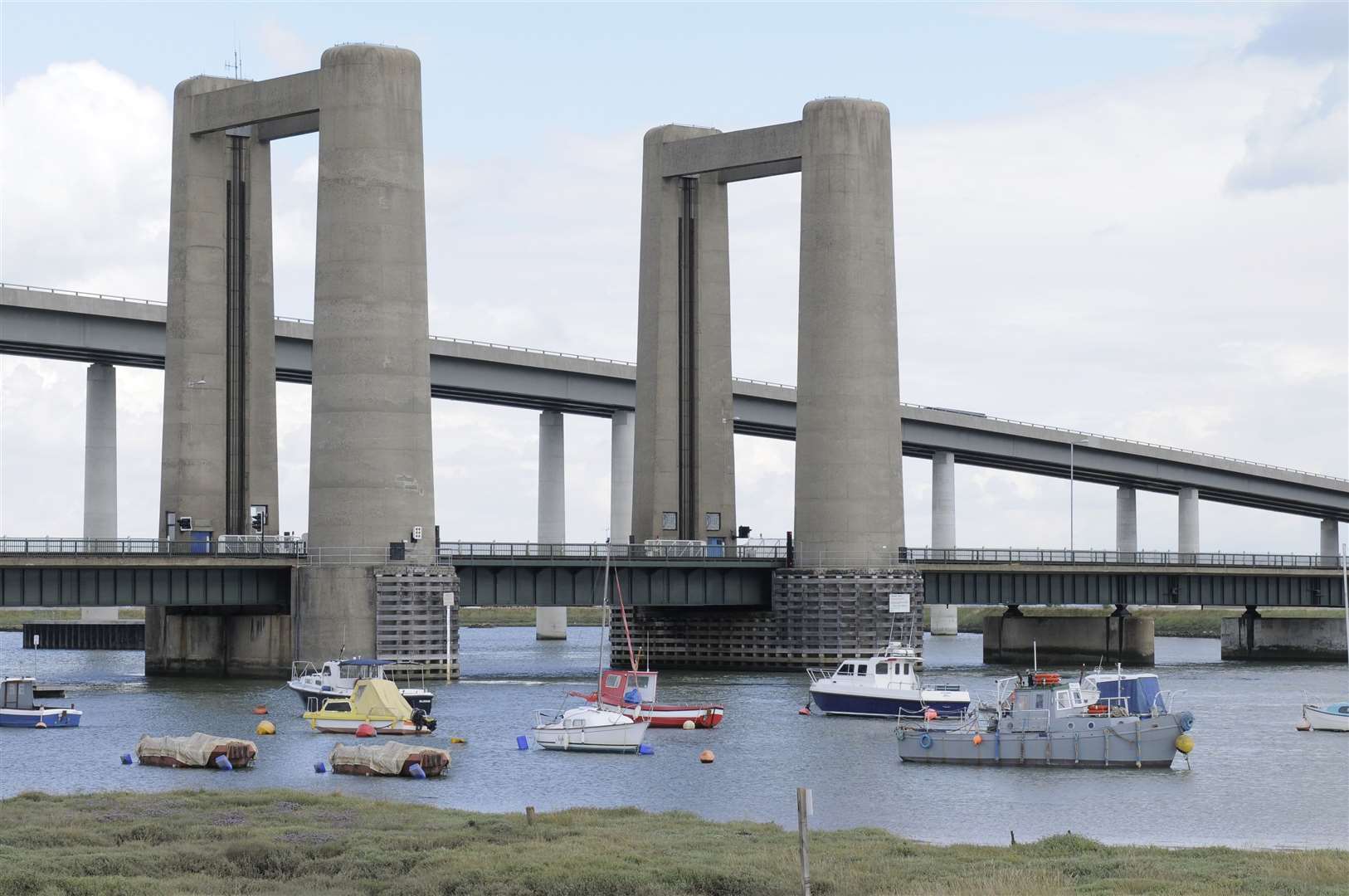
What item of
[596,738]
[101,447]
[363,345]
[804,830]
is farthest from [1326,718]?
[101,447]

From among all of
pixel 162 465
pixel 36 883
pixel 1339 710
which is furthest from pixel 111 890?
pixel 162 465

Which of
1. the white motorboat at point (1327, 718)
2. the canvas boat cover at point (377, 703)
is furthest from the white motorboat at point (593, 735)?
the white motorboat at point (1327, 718)

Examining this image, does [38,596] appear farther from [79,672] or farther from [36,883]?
[36,883]

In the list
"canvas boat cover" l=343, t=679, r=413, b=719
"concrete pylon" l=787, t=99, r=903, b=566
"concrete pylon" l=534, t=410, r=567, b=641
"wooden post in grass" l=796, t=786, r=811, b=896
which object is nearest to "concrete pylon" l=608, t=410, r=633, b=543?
"concrete pylon" l=534, t=410, r=567, b=641

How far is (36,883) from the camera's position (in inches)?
1829

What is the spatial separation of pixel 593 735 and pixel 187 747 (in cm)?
1765

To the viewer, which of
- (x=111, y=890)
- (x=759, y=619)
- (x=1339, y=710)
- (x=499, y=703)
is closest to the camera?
(x=111, y=890)

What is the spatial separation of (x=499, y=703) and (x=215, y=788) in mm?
40526

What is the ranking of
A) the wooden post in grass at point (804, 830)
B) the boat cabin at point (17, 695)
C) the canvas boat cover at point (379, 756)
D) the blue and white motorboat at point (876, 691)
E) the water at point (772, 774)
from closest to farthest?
the wooden post in grass at point (804, 830) → the water at point (772, 774) → the canvas boat cover at point (379, 756) → the boat cabin at point (17, 695) → the blue and white motorboat at point (876, 691)

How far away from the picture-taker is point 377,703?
93.1m

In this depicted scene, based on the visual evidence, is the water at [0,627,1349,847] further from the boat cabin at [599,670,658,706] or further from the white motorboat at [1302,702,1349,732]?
the boat cabin at [599,670,658,706]

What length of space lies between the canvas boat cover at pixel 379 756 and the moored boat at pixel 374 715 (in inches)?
585

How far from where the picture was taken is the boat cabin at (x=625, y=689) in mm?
99125

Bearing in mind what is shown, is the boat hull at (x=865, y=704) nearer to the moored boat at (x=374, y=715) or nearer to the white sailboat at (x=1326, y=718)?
the white sailboat at (x=1326, y=718)
